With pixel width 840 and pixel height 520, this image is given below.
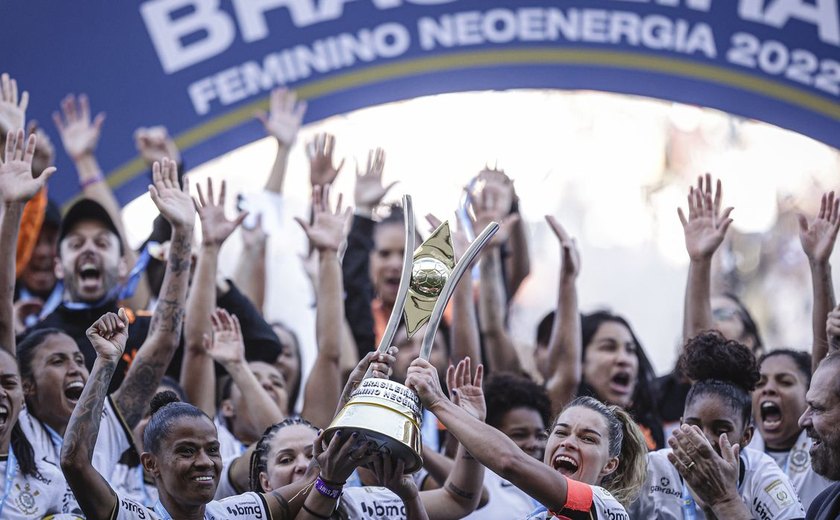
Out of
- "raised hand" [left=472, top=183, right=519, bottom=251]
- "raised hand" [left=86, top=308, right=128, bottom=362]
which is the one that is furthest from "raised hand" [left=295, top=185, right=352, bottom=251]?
"raised hand" [left=86, top=308, right=128, bottom=362]

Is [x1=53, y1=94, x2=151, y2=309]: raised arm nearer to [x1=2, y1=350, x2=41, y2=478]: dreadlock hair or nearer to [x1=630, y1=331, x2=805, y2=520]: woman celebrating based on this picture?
[x1=2, y1=350, x2=41, y2=478]: dreadlock hair

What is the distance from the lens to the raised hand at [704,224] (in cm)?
584

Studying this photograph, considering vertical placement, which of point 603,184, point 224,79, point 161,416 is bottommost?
point 161,416

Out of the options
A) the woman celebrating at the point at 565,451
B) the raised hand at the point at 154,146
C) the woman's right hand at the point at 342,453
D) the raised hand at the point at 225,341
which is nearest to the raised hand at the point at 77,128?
the raised hand at the point at 154,146

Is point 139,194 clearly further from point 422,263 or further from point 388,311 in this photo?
point 422,263

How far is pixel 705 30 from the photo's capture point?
745 centimetres

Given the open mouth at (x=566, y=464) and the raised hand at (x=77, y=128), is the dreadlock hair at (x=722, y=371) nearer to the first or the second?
the open mouth at (x=566, y=464)

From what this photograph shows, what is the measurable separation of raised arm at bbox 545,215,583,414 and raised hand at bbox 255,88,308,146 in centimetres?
202

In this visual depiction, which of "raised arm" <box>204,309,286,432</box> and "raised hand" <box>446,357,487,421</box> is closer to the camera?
"raised hand" <box>446,357,487,421</box>

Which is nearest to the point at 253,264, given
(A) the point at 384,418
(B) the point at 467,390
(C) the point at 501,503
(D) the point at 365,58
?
(D) the point at 365,58

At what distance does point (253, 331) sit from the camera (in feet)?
21.1

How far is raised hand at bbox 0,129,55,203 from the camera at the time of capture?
16.7ft

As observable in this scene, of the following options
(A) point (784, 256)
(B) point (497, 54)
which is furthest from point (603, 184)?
(B) point (497, 54)

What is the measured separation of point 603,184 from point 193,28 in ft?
35.3
